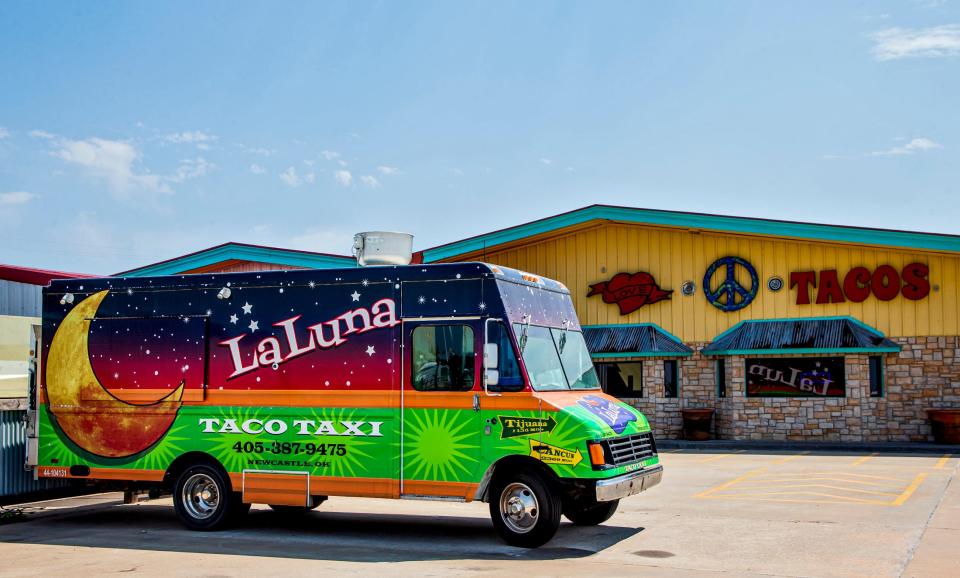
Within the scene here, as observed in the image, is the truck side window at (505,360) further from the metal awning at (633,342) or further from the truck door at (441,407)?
the metal awning at (633,342)

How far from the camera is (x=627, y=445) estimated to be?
1100cm

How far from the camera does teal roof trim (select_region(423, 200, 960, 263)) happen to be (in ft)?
82.4

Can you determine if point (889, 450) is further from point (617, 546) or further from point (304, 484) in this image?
point (304, 484)

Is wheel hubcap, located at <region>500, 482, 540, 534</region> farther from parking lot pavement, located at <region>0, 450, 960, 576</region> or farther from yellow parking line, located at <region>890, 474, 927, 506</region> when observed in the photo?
yellow parking line, located at <region>890, 474, 927, 506</region>

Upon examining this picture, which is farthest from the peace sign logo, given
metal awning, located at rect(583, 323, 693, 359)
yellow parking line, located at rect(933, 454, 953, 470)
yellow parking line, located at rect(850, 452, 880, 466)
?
yellow parking line, located at rect(933, 454, 953, 470)

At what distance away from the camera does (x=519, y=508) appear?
419 inches

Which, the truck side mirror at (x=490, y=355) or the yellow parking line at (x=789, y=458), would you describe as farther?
the yellow parking line at (x=789, y=458)

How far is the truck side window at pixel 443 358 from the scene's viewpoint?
10.9 m

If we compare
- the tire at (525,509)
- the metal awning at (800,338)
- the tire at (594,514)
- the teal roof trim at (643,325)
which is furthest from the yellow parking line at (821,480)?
the teal roof trim at (643,325)

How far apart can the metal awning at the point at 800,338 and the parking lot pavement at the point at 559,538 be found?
384 inches

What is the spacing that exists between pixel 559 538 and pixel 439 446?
1.71 m

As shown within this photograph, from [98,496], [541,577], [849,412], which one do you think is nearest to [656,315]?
[849,412]

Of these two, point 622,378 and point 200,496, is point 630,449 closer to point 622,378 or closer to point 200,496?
point 200,496

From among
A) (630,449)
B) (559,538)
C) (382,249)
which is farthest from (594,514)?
(382,249)
